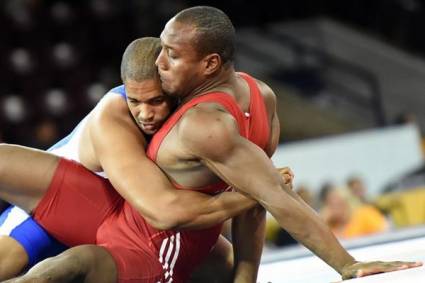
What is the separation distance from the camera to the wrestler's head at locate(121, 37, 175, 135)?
8.22 feet

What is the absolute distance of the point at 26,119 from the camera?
6.86m

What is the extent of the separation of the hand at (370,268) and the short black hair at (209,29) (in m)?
0.66

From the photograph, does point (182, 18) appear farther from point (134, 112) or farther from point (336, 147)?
point (336, 147)

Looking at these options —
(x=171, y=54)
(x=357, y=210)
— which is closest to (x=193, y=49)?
(x=171, y=54)

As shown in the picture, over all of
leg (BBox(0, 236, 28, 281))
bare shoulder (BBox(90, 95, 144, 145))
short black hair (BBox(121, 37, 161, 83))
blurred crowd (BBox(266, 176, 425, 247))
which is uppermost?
short black hair (BBox(121, 37, 161, 83))

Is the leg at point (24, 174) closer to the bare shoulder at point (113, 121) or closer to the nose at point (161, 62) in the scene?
the bare shoulder at point (113, 121)

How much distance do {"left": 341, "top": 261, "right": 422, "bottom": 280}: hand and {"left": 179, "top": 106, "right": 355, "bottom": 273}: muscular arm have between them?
0.02 metres

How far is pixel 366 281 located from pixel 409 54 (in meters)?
7.58

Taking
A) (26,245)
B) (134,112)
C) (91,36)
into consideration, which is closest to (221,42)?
(134,112)

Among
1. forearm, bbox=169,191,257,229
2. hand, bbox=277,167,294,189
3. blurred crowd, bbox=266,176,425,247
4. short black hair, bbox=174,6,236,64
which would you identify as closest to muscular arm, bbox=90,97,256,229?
forearm, bbox=169,191,257,229

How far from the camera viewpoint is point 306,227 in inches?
94.9

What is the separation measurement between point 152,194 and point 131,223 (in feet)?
0.79

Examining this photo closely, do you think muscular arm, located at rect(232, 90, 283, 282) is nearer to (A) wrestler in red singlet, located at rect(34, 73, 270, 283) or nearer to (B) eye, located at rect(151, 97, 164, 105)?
(A) wrestler in red singlet, located at rect(34, 73, 270, 283)

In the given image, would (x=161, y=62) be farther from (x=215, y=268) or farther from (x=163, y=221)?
(x=215, y=268)
